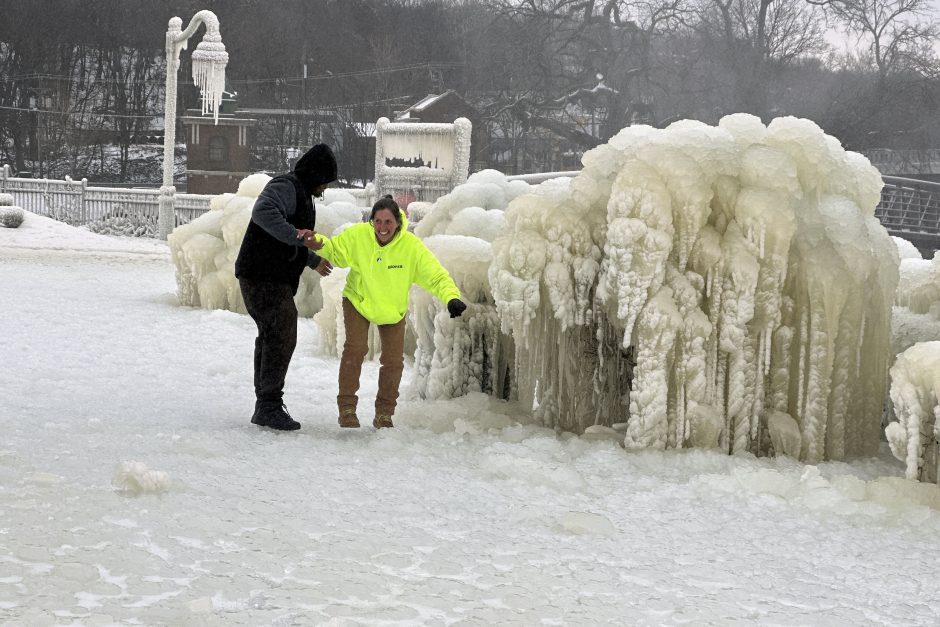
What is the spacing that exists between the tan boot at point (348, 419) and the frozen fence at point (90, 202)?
771 inches

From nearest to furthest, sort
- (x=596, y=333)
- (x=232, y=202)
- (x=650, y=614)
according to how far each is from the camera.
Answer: (x=650, y=614), (x=596, y=333), (x=232, y=202)

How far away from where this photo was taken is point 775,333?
615cm

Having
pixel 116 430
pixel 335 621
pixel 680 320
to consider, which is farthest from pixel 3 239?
pixel 335 621

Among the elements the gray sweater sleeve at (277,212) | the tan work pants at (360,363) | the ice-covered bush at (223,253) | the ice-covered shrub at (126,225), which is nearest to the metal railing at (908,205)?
the ice-covered shrub at (126,225)

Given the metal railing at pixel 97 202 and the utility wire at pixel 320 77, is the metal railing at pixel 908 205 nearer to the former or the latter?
the metal railing at pixel 97 202

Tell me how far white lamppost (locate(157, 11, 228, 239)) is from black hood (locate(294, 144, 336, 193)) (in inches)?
594

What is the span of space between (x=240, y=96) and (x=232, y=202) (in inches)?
1485

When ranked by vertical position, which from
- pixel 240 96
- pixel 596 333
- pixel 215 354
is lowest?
pixel 215 354

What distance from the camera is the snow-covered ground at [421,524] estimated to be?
369 cm

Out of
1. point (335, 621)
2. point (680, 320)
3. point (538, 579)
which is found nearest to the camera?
point (335, 621)

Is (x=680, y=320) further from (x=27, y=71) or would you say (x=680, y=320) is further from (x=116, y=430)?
(x=27, y=71)

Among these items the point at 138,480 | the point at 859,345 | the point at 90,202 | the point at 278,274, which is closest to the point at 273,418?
the point at 278,274

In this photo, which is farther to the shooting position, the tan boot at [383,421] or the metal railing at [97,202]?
the metal railing at [97,202]

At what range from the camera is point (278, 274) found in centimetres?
630
